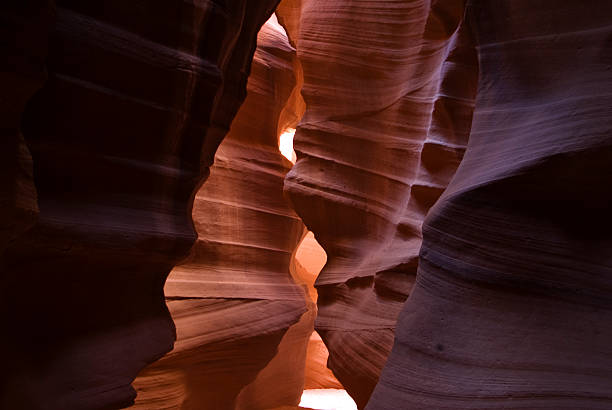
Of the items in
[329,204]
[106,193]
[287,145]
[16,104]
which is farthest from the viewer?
[287,145]

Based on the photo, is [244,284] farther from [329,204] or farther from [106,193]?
[106,193]

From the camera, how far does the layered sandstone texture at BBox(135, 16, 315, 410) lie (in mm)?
4332

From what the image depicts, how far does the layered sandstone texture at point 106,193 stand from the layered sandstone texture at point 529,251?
53.1 inches

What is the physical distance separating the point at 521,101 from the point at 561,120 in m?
0.27

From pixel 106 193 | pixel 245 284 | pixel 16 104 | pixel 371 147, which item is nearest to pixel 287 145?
pixel 245 284

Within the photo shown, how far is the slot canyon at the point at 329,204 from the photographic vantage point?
5.64 ft

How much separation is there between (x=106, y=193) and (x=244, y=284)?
2317 millimetres

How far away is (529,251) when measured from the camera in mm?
1782

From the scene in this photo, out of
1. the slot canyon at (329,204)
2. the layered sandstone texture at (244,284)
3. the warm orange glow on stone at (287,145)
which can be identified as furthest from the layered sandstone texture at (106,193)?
the warm orange glow on stone at (287,145)

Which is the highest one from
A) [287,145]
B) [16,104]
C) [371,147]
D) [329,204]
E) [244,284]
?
[287,145]

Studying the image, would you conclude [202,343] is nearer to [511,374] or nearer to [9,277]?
[9,277]

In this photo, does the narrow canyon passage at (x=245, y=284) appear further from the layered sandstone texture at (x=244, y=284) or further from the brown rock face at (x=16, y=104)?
the brown rock face at (x=16, y=104)

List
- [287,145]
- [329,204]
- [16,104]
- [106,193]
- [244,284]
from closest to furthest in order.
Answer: [16,104], [106,193], [329,204], [244,284], [287,145]

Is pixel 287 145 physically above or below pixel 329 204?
above
